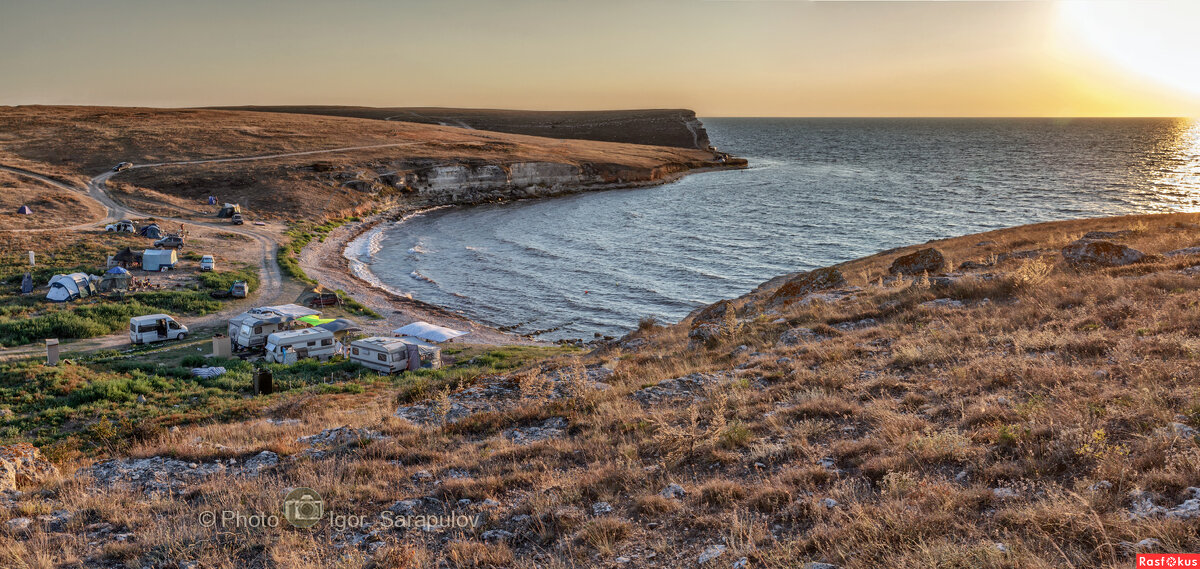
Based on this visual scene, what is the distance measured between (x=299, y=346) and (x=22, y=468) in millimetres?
19055

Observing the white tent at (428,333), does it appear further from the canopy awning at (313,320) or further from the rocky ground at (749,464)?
the rocky ground at (749,464)

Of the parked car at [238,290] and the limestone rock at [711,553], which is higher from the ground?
the limestone rock at [711,553]

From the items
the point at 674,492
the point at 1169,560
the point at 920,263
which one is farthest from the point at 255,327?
the point at 1169,560

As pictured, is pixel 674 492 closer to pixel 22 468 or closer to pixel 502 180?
pixel 22 468

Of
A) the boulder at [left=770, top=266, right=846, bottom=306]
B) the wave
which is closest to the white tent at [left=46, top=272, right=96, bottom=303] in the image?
the wave

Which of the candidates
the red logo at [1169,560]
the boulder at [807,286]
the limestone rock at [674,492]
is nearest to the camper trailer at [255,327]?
the boulder at [807,286]

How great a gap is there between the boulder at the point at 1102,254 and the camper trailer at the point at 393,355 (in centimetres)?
2511

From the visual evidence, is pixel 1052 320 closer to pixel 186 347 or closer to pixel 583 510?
pixel 583 510

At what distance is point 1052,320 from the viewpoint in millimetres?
14164

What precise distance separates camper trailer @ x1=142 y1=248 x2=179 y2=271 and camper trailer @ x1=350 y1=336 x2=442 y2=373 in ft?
76.4

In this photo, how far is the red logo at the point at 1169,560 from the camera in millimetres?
5363

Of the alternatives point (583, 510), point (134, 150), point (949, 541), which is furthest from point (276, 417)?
point (134, 150)

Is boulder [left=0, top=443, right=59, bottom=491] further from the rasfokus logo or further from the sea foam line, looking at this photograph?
the sea foam line

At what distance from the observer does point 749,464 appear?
30.9 feet
